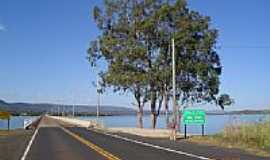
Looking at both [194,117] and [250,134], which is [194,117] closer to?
[194,117]

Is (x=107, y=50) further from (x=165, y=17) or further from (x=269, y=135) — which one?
(x=269, y=135)

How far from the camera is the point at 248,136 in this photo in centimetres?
3409

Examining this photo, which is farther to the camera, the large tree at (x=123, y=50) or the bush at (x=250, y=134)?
the large tree at (x=123, y=50)

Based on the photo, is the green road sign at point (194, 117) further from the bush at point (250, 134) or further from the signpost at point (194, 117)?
the bush at point (250, 134)

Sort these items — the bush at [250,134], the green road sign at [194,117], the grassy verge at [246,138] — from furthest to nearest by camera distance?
the green road sign at [194,117] < the bush at [250,134] < the grassy verge at [246,138]

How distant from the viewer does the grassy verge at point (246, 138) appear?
29.4m

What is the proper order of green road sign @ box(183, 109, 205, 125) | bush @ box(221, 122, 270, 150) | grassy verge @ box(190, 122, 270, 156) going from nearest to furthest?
grassy verge @ box(190, 122, 270, 156)
bush @ box(221, 122, 270, 150)
green road sign @ box(183, 109, 205, 125)

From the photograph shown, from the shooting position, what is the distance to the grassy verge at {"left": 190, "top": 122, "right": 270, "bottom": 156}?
2943cm

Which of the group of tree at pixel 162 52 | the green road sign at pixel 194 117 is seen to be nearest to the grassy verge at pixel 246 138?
the green road sign at pixel 194 117

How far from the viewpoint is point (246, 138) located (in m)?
33.7

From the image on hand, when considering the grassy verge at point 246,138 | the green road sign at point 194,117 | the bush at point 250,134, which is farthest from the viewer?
the green road sign at point 194,117

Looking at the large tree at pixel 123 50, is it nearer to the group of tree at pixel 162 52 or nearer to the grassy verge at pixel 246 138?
the group of tree at pixel 162 52

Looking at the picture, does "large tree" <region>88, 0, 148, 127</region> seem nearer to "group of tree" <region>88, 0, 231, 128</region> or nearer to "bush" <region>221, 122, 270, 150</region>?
"group of tree" <region>88, 0, 231, 128</region>

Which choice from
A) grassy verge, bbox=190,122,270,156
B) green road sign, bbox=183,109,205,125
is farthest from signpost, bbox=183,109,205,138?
grassy verge, bbox=190,122,270,156
